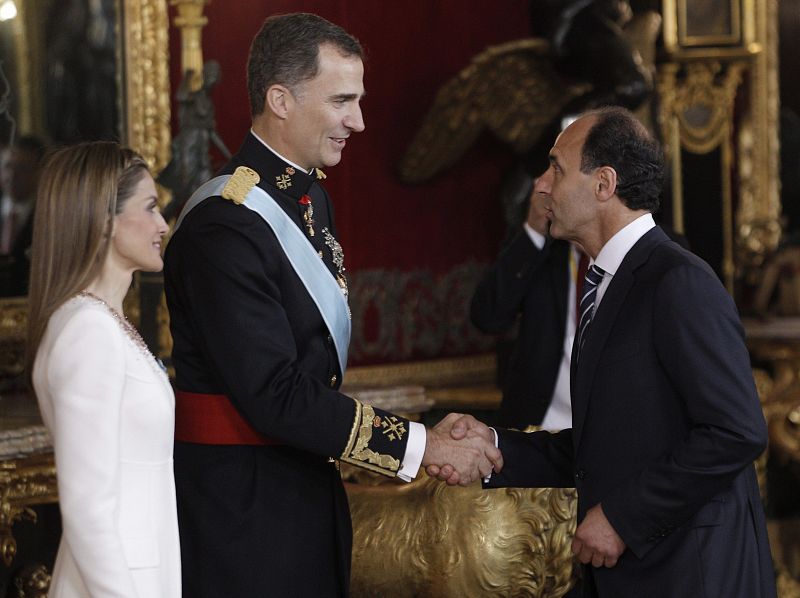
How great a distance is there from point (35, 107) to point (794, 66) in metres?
4.91

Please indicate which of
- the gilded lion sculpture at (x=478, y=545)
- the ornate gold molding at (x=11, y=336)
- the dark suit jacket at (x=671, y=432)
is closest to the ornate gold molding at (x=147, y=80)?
the ornate gold molding at (x=11, y=336)

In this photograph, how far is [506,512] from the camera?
3398 mm

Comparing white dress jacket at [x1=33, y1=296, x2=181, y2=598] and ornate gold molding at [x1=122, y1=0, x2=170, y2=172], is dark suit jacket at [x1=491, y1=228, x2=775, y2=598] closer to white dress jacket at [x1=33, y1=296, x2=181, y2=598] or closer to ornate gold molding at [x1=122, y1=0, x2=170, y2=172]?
white dress jacket at [x1=33, y1=296, x2=181, y2=598]

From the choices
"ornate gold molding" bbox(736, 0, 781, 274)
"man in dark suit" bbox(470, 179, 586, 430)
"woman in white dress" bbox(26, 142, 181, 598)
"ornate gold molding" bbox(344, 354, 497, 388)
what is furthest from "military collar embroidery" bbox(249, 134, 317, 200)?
"ornate gold molding" bbox(736, 0, 781, 274)

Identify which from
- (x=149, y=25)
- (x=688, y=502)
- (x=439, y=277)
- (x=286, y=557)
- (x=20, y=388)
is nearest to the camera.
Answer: (x=688, y=502)

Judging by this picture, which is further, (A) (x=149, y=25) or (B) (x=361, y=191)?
(B) (x=361, y=191)

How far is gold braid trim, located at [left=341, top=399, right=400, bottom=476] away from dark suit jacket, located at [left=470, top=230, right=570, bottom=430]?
1.45 m

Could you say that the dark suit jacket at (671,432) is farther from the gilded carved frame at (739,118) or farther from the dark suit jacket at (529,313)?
the gilded carved frame at (739,118)

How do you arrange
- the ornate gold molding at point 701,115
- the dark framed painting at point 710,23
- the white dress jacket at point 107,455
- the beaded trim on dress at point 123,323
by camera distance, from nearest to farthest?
the white dress jacket at point 107,455 → the beaded trim on dress at point 123,323 → the dark framed painting at point 710,23 → the ornate gold molding at point 701,115

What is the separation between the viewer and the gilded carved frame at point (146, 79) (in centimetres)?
488

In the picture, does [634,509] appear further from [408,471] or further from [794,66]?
[794,66]

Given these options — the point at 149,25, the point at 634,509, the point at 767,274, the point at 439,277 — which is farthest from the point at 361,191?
the point at 634,509

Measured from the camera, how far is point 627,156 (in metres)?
2.67

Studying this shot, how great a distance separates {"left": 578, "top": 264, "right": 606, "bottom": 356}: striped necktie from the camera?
2.73m
